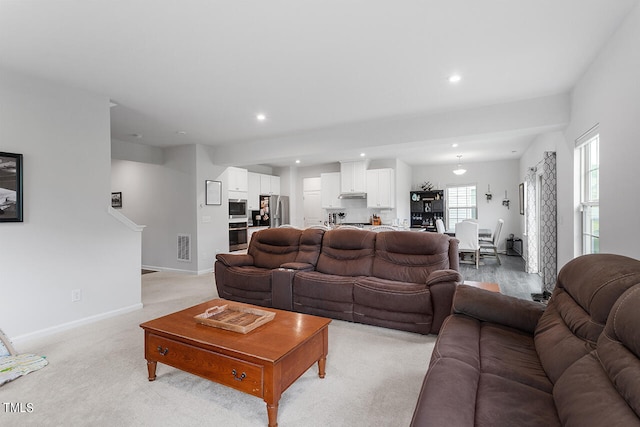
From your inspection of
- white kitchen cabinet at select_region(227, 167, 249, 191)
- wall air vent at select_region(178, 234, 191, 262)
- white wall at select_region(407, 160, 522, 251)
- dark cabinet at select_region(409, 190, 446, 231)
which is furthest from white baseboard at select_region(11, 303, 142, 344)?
white wall at select_region(407, 160, 522, 251)

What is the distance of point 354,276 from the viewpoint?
12.3 feet

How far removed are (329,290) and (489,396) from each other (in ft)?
7.52

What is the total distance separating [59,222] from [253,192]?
15.8 ft

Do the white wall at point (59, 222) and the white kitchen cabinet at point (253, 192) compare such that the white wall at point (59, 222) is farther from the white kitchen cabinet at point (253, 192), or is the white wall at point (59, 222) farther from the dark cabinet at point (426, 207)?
the dark cabinet at point (426, 207)

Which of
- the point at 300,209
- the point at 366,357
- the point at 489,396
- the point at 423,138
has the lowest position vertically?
the point at 366,357

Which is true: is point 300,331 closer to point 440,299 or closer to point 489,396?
point 489,396

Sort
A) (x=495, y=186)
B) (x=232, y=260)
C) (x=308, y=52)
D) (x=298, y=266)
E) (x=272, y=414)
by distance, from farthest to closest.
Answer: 1. (x=495, y=186)
2. (x=232, y=260)
3. (x=298, y=266)
4. (x=308, y=52)
5. (x=272, y=414)

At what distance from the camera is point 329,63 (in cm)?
294

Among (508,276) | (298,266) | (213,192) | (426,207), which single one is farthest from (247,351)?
(426,207)

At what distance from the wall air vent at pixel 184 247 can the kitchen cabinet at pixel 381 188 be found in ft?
14.1

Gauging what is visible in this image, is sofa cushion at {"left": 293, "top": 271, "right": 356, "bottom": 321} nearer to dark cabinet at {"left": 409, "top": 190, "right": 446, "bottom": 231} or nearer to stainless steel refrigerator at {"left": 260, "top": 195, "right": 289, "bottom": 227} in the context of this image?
stainless steel refrigerator at {"left": 260, "top": 195, "right": 289, "bottom": 227}

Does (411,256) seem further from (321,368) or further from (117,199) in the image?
(117,199)

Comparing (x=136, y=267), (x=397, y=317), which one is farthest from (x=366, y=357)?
(x=136, y=267)

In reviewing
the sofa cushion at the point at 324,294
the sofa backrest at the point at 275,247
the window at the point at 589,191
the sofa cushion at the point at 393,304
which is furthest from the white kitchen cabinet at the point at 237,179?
the window at the point at 589,191
